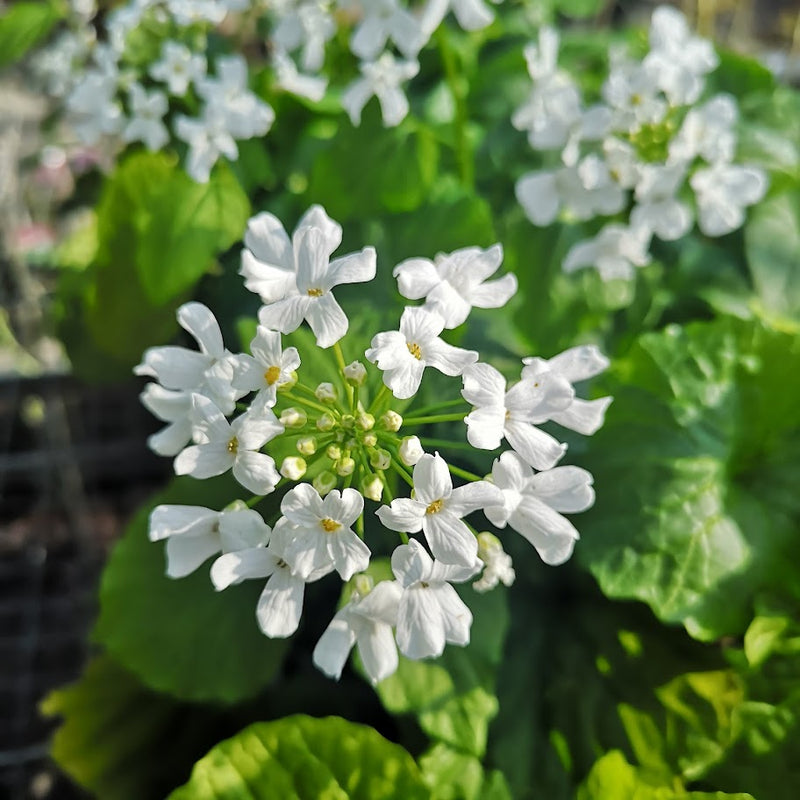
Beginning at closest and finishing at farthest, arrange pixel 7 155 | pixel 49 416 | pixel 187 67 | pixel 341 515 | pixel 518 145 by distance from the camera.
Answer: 1. pixel 341 515
2. pixel 187 67
3. pixel 518 145
4. pixel 49 416
5. pixel 7 155

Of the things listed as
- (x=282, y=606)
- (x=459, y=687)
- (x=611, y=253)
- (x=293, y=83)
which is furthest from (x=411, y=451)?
(x=293, y=83)

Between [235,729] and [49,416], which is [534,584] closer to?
[235,729]

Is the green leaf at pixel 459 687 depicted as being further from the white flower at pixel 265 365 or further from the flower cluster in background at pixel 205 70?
the flower cluster in background at pixel 205 70

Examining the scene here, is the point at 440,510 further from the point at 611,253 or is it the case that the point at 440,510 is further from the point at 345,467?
the point at 611,253

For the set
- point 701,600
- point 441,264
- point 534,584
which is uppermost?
point 441,264

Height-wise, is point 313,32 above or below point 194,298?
above

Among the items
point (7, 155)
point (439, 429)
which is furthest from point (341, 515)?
point (7, 155)

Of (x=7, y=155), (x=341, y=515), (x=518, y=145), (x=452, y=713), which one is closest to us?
(x=341, y=515)

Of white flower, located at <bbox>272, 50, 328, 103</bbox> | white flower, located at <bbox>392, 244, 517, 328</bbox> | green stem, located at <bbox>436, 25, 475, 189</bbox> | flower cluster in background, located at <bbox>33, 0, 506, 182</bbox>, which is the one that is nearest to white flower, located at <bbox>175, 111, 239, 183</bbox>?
flower cluster in background, located at <bbox>33, 0, 506, 182</bbox>

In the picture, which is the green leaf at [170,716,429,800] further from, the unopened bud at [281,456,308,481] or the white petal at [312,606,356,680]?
the unopened bud at [281,456,308,481]
